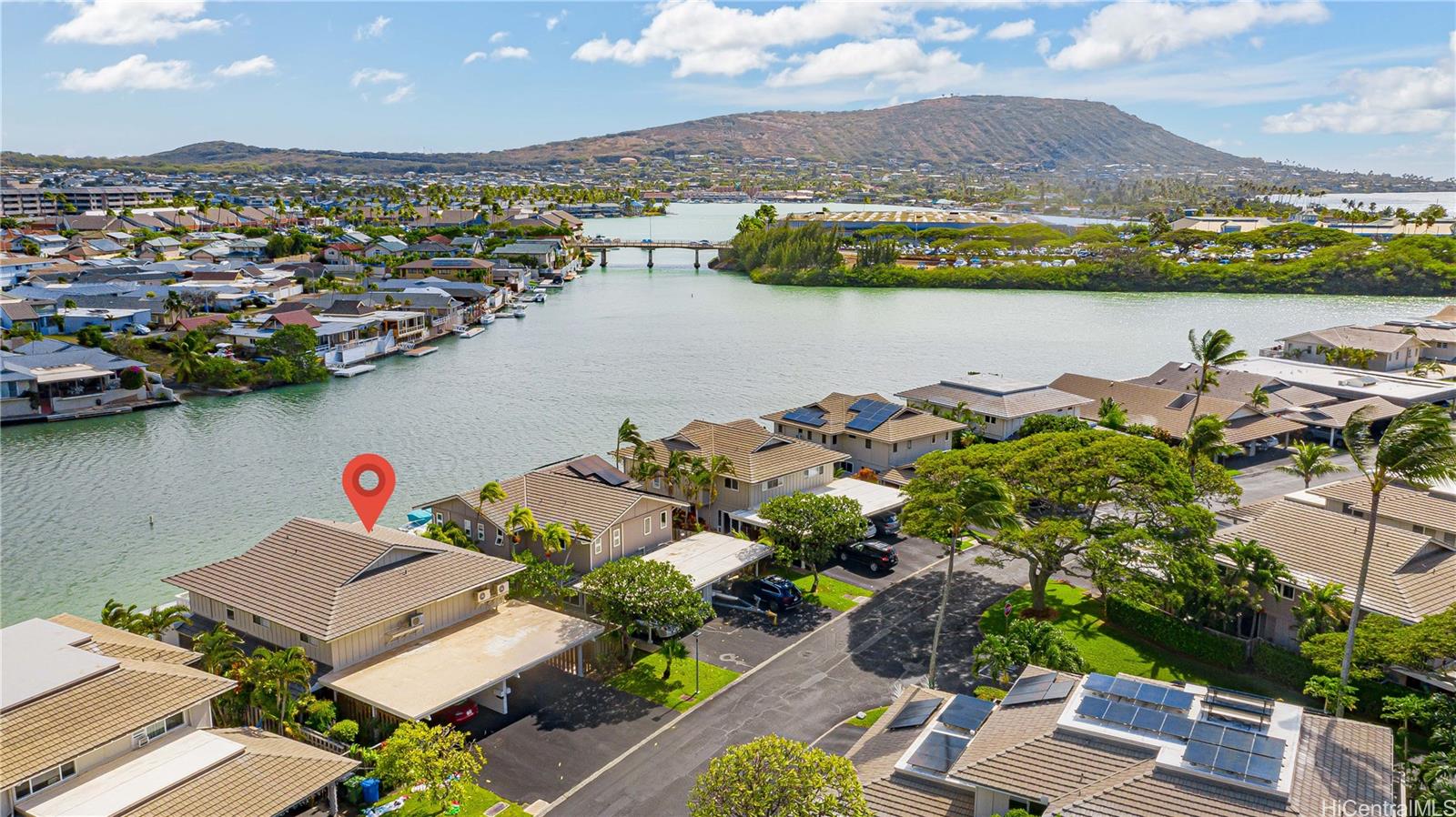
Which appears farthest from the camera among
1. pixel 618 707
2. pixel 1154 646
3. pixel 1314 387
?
pixel 1314 387

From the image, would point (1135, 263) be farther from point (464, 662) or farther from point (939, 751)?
point (939, 751)

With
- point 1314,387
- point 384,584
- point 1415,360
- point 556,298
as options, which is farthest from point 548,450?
point 556,298

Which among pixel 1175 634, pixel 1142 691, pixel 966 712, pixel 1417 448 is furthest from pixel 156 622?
pixel 1417 448

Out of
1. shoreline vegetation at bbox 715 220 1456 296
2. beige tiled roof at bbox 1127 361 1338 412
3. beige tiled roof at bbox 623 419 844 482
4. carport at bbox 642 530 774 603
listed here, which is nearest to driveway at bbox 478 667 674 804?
carport at bbox 642 530 774 603

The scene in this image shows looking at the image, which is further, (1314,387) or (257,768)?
(1314,387)

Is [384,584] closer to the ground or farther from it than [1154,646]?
farther from it

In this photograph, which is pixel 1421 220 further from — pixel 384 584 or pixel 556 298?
pixel 384 584

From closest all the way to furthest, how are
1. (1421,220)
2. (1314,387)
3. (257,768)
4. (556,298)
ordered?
(257,768), (1314,387), (556,298), (1421,220)
